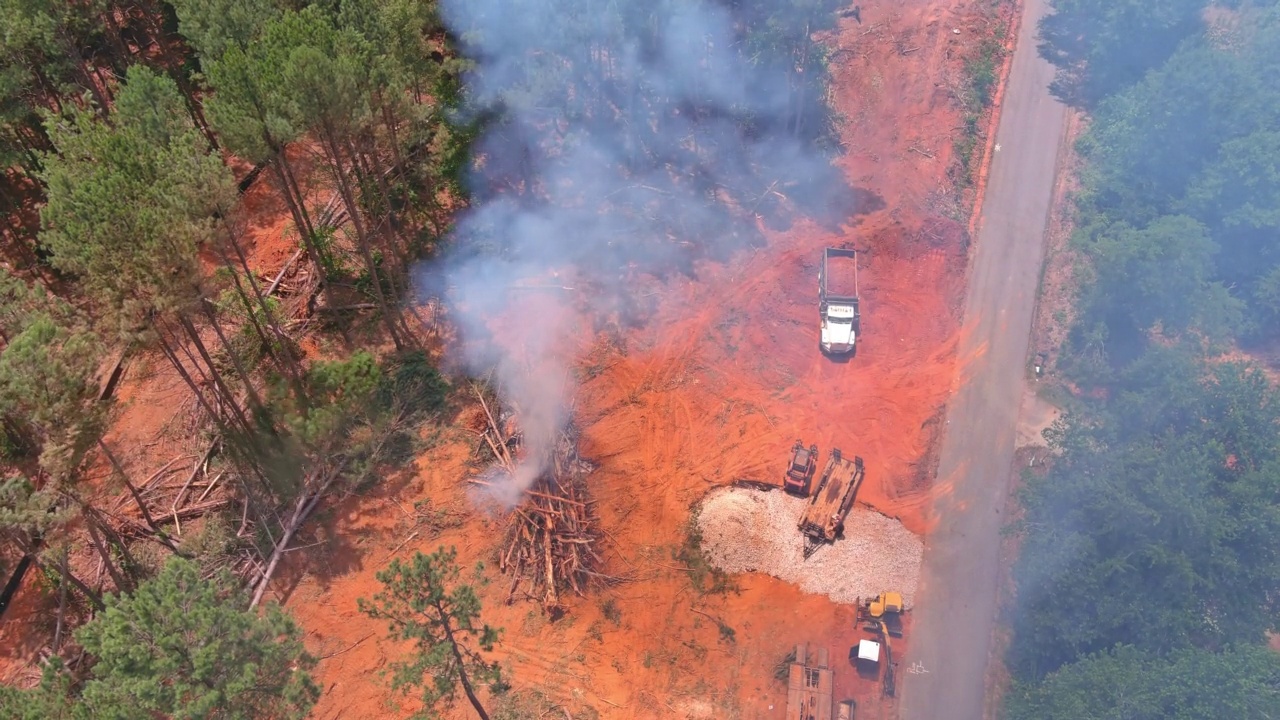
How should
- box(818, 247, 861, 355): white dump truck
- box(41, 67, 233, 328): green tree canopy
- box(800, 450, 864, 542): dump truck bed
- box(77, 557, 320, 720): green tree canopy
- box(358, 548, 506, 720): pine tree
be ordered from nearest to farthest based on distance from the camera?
box(77, 557, 320, 720): green tree canopy, box(358, 548, 506, 720): pine tree, box(41, 67, 233, 328): green tree canopy, box(800, 450, 864, 542): dump truck bed, box(818, 247, 861, 355): white dump truck

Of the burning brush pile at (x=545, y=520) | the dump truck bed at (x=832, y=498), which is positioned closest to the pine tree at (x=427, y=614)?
the burning brush pile at (x=545, y=520)

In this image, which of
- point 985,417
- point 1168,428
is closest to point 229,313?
point 985,417

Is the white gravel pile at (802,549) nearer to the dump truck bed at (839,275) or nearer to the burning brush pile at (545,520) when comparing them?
the burning brush pile at (545,520)

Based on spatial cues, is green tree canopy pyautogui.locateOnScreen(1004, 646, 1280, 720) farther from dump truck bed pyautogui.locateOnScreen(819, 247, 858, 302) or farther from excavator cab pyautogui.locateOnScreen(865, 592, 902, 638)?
dump truck bed pyautogui.locateOnScreen(819, 247, 858, 302)

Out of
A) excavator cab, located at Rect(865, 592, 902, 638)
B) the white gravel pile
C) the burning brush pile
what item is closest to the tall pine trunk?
the burning brush pile

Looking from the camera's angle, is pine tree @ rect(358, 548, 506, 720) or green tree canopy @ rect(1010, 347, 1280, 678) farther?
green tree canopy @ rect(1010, 347, 1280, 678)

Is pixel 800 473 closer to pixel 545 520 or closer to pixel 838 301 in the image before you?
pixel 838 301
